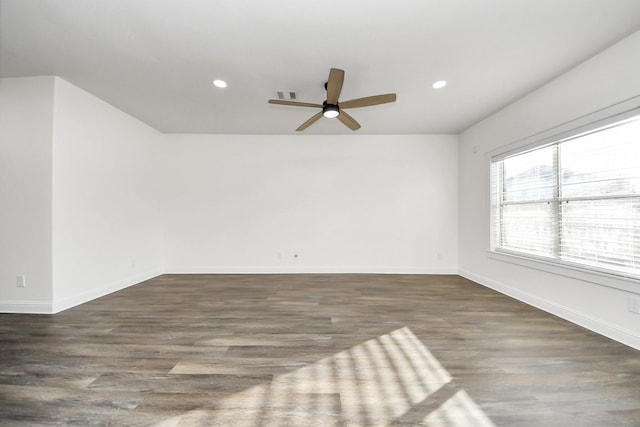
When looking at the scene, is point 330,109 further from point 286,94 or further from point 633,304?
point 633,304

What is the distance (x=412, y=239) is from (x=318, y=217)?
1.81m

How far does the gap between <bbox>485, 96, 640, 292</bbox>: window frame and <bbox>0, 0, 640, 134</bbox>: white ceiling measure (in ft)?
1.89

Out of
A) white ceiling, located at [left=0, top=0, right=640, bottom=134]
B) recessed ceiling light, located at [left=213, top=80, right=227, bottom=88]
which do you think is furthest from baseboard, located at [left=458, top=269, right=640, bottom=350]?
recessed ceiling light, located at [left=213, top=80, right=227, bottom=88]

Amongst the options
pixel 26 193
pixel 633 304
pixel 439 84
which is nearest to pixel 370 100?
pixel 439 84

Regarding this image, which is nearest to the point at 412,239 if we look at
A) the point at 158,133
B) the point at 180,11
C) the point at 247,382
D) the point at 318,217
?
the point at 318,217

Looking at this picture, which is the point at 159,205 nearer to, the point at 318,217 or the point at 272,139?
the point at 272,139

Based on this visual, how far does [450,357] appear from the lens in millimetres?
1887

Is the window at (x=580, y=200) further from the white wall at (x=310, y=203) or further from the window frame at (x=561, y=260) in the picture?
the white wall at (x=310, y=203)

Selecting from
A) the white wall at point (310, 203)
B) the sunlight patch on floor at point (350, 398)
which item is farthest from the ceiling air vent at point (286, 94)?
the sunlight patch on floor at point (350, 398)

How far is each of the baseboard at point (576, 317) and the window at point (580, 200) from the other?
18.6 inches

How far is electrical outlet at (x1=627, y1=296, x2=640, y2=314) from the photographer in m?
2.03

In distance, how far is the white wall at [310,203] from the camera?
186 inches

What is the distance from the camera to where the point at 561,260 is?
2.73m

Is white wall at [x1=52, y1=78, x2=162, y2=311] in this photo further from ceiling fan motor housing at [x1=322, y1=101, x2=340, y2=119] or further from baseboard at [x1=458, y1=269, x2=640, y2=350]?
baseboard at [x1=458, y1=269, x2=640, y2=350]
